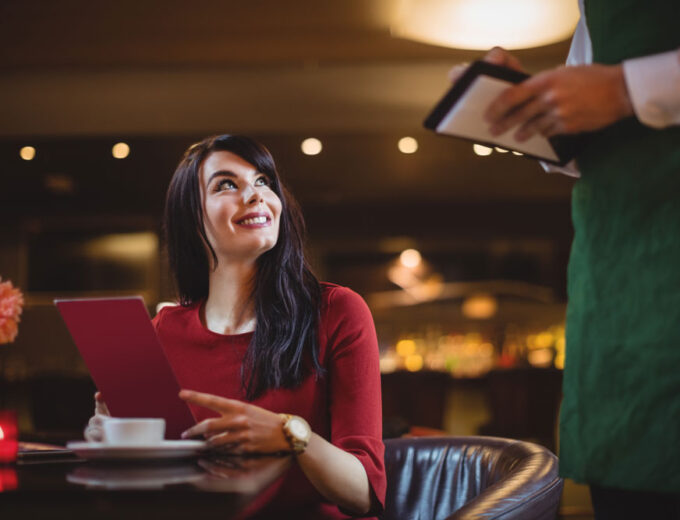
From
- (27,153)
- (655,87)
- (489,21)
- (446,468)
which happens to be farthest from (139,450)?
(27,153)

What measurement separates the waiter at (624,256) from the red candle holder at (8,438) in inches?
31.6

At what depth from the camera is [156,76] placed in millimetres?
4719

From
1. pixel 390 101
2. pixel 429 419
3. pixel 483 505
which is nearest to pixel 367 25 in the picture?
pixel 390 101

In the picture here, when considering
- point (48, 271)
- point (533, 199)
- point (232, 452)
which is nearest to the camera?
point (232, 452)

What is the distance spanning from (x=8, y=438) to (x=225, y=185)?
2.16ft

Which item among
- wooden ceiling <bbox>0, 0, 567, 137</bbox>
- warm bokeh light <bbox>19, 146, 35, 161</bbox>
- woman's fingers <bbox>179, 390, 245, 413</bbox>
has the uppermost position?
wooden ceiling <bbox>0, 0, 567, 137</bbox>

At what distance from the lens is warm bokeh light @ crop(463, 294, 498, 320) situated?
672 cm

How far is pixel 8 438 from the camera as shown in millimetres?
1126

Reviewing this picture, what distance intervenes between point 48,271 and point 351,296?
5655 mm

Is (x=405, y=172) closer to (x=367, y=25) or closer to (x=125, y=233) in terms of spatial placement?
(x=367, y=25)

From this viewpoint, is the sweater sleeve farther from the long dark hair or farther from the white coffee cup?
the white coffee cup

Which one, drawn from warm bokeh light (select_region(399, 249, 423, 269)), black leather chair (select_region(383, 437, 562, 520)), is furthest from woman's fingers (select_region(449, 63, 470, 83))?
warm bokeh light (select_region(399, 249, 423, 269))

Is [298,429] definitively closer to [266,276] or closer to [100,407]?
[100,407]

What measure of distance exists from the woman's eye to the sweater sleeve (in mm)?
314
